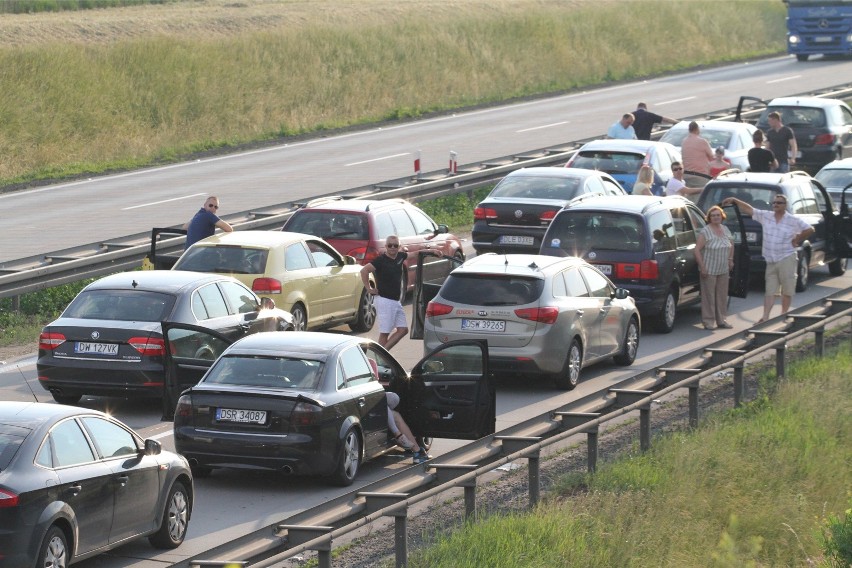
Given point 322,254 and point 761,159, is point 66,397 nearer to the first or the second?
point 322,254

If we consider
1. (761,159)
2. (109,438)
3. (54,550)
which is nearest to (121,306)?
(109,438)

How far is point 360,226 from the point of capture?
74.9ft

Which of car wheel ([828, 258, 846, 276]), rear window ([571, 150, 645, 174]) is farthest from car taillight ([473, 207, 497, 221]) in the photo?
car wheel ([828, 258, 846, 276])

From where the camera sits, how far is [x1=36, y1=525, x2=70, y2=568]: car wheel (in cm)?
1013

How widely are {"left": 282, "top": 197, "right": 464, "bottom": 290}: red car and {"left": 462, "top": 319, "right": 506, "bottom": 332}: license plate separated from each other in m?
4.71

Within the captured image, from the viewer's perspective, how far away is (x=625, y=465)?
13.6 meters

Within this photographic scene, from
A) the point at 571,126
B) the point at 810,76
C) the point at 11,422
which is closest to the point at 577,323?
the point at 11,422

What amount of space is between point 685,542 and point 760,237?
1303 cm

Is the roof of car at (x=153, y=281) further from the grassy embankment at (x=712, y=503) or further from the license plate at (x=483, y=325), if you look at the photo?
the grassy embankment at (x=712, y=503)

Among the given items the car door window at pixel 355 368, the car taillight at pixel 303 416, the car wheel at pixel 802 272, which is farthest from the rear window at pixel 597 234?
the car taillight at pixel 303 416

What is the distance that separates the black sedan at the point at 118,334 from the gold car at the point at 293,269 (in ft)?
8.02

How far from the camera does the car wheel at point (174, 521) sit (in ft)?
39.1

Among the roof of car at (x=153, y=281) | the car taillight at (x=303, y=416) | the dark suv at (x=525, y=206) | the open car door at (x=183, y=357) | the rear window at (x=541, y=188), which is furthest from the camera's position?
the rear window at (x=541, y=188)

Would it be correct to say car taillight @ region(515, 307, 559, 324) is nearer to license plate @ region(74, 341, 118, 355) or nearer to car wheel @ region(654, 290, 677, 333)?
car wheel @ region(654, 290, 677, 333)
